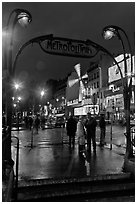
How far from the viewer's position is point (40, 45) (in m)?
6.40

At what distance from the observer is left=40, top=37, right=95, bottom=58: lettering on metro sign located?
647cm

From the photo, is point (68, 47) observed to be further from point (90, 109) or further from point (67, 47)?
point (90, 109)

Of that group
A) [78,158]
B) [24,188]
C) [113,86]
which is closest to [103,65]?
[113,86]

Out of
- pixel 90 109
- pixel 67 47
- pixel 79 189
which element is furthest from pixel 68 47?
pixel 90 109

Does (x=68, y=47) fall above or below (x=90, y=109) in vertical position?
above

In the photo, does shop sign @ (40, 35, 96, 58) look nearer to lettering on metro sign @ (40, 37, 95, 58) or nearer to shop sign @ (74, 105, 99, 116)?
lettering on metro sign @ (40, 37, 95, 58)

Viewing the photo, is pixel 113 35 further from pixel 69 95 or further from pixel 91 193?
pixel 69 95

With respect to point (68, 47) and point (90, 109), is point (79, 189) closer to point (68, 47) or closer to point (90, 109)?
point (68, 47)

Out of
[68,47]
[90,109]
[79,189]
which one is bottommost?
[79,189]

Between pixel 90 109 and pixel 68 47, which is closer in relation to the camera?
pixel 68 47

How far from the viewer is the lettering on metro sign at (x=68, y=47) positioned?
6.47m

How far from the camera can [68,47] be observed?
6.58 m

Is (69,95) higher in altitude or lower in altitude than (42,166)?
higher

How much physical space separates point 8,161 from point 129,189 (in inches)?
136
